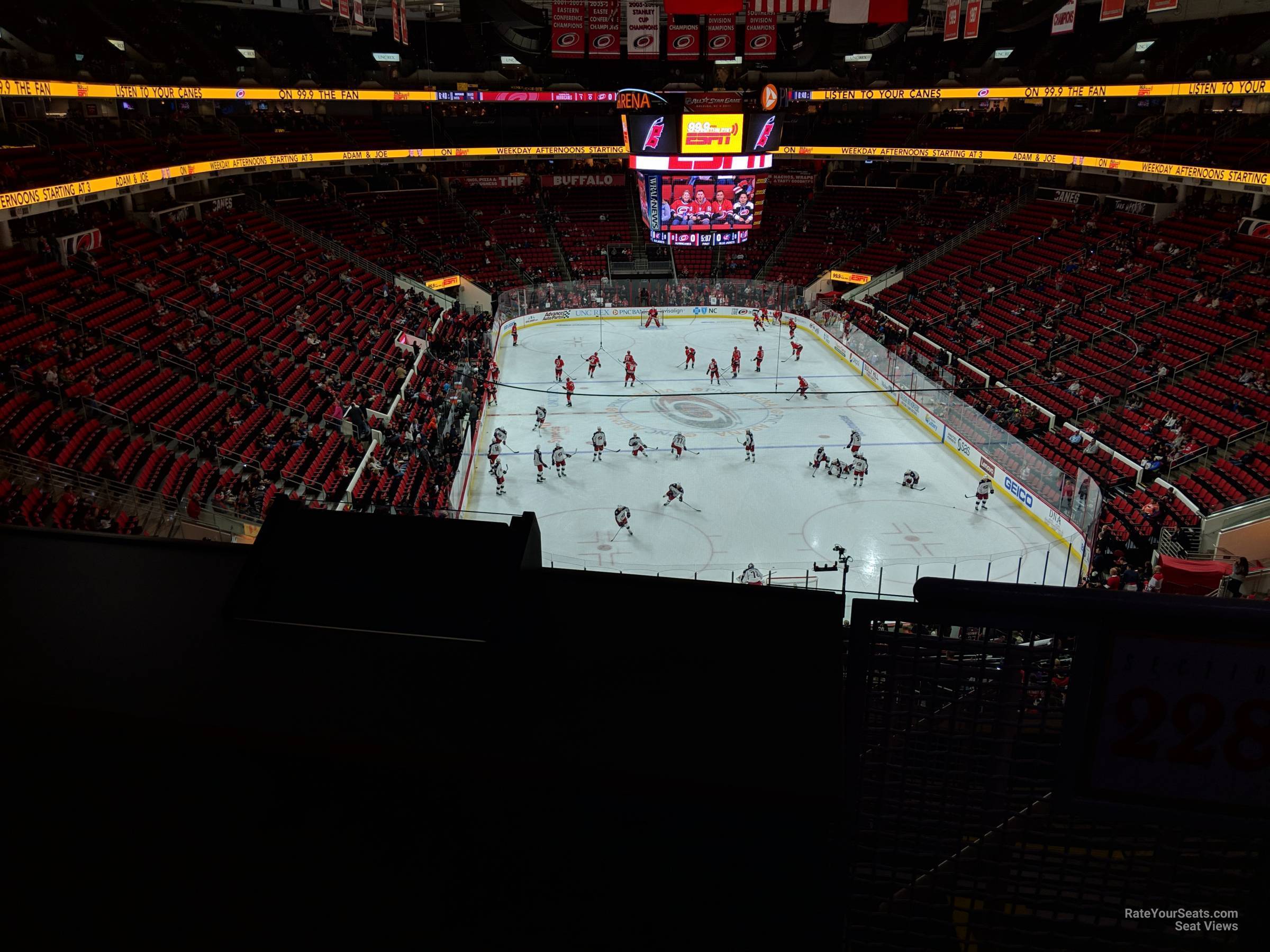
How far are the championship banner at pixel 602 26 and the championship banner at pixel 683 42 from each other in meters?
2.83

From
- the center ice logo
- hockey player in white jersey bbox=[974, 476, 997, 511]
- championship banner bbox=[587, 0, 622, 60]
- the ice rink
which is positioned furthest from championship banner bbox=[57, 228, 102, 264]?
hockey player in white jersey bbox=[974, 476, 997, 511]

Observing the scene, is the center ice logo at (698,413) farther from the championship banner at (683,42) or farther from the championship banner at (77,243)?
the championship banner at (77,243)

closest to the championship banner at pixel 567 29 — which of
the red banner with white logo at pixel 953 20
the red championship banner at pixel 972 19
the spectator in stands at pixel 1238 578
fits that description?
the red banner with white logo at pixel 953 20

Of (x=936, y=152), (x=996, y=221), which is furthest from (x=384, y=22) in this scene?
(x=996, y=221)

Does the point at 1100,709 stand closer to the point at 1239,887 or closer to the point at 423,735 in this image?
the point at 1239,887

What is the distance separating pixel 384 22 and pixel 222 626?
173 feet

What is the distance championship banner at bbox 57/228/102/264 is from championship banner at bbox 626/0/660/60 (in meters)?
18.7

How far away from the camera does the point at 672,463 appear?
2317 cm

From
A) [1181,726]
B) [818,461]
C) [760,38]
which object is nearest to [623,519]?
[818,461]

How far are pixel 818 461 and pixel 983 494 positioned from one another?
14.2 feet

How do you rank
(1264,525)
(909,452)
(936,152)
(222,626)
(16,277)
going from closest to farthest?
(222,626) → (1264,525) → (16,277) → (909,452) → (936,152)

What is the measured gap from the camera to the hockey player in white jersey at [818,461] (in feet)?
73.4

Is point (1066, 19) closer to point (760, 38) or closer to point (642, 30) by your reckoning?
point (760, 38)

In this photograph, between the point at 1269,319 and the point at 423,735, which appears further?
the point at 1269,319
